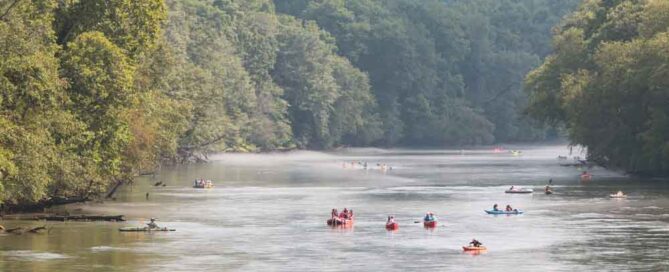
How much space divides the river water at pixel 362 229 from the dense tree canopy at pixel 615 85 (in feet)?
11.1

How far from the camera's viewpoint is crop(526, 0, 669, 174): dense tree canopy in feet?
378

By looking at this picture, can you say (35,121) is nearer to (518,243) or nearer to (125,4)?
(125,4)

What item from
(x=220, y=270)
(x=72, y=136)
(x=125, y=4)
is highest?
(x=125, y=4)

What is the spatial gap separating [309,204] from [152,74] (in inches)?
566

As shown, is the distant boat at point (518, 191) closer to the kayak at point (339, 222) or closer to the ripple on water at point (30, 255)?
the kayak at point (339, 222)

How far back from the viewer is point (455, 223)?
269 ft

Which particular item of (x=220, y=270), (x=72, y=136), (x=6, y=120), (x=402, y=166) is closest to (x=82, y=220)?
(x=72, y=136)

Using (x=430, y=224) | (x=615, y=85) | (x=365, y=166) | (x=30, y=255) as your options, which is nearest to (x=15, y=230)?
(x=30, y=255)

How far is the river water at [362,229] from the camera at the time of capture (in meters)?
61.8

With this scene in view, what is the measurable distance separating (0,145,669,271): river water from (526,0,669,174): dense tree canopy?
3395 millimetres

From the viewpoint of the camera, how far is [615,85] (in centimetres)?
12019

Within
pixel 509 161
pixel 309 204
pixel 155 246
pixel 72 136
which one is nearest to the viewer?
pixel 155 246

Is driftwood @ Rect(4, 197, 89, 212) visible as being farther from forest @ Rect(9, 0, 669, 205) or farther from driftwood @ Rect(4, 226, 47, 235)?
driftwood @ Rect(4, 226, 47, 235)

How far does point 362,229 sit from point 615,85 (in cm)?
4888
